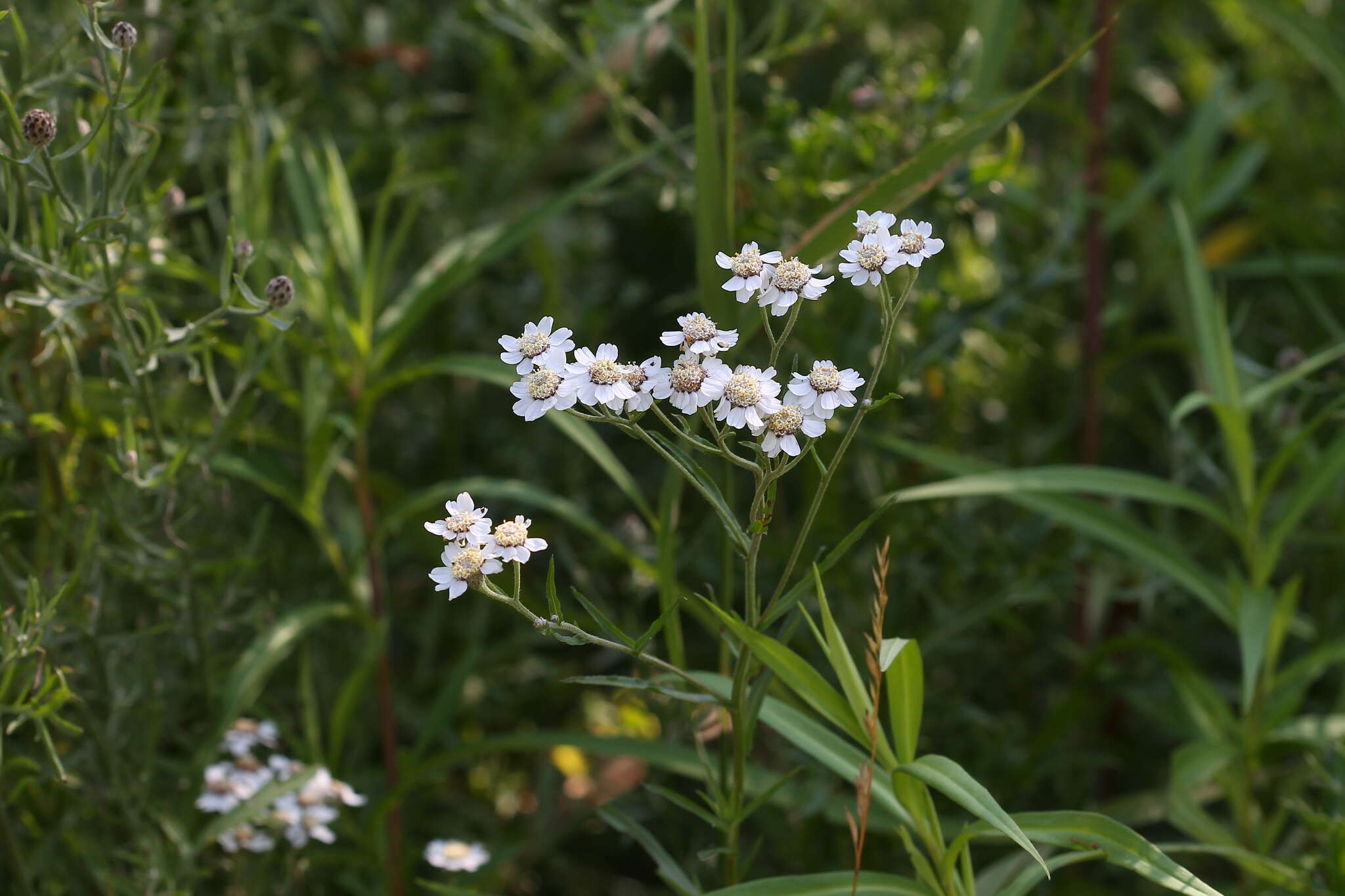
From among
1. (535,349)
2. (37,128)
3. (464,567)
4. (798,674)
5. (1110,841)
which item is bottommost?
(1110,841)

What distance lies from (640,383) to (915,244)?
0.21 metres

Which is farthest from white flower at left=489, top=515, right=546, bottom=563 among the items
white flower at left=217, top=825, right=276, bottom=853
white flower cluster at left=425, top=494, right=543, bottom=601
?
white flower at left=217, top=825, right=276, bottom=853

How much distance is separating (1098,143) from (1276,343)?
416 millimetres

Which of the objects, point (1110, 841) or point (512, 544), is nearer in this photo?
point (512, 544)

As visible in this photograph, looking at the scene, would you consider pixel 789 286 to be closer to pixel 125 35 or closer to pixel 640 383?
pixel 640 383

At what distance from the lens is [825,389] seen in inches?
28.8

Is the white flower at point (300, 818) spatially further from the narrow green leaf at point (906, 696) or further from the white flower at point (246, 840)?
the narrow green leaf at point (906, 696)

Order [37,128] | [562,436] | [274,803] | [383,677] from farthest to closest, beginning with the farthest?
[562,436] < [383,677] < [274,803] < [37,128]

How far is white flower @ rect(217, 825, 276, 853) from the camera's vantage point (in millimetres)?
1101

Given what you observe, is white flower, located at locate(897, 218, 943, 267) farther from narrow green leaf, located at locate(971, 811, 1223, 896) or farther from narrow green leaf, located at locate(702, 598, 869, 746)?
narrow green leaf, located at locate(971, 811, 1223, 896)

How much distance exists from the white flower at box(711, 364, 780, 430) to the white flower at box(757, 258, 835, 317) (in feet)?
0.18

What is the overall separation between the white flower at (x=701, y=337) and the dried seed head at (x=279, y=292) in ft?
1.09

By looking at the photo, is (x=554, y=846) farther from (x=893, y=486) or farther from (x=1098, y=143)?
(x=1098, y=143)

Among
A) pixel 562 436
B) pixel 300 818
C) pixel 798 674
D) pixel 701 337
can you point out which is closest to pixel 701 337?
pixel 701 337
